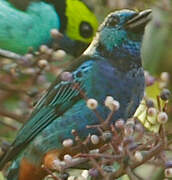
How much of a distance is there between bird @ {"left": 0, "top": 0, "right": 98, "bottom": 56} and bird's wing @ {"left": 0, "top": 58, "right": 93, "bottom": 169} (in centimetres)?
159

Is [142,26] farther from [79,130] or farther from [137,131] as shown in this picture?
[137,131]

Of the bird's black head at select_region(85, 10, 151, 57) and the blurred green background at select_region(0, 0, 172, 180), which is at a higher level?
the bird's black head at select_region(85, 10, 151, 57)

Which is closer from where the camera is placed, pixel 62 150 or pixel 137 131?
pixel 137 131

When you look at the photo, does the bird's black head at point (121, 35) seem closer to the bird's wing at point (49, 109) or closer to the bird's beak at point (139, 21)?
the bird's beak at point (139, 21)

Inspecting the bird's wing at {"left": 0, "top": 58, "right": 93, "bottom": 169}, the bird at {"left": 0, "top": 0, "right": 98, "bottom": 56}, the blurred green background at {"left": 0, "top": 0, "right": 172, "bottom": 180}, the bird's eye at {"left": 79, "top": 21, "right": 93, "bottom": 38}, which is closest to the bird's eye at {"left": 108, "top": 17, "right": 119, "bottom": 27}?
the bird's wing at {"left": 0, "top": 58, "right": 93, "bottom": 169}

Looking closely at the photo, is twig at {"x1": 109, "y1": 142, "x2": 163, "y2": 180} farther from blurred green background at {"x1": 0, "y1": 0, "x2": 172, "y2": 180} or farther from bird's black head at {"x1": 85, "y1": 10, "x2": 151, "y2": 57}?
blurred green background at {"x1": 0, "y1": 0, "x2": 172, "y2": 180}

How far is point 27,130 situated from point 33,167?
16cm

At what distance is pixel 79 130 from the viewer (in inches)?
117

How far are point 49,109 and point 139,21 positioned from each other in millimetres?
530

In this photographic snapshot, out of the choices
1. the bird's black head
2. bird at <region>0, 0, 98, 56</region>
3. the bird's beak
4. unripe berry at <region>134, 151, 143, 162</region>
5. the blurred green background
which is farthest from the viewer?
bird at <region>0, 0, 98, 56</region>

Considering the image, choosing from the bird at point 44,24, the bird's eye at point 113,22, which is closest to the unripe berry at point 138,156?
the bird's eye at point 113,22

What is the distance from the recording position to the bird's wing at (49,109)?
304 centimetres

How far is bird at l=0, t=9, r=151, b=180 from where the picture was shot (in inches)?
116

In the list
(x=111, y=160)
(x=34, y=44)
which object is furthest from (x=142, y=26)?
(x=34, y=44)
